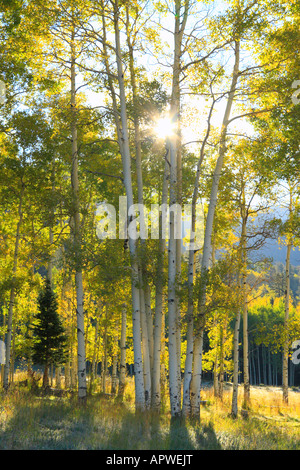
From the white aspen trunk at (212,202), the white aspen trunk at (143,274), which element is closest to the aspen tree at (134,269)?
the white aspen trunk at (143,274)

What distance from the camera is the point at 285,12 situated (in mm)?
12180

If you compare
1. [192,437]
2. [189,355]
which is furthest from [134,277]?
[192,437]

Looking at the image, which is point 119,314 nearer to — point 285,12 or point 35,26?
point 35,26

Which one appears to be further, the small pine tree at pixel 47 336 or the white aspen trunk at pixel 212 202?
the small pine tree at pixel 47 336

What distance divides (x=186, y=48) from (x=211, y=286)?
23.2ft

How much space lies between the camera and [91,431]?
8203mm

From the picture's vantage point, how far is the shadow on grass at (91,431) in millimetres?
7262

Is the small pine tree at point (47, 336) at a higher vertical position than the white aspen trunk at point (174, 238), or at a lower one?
lower

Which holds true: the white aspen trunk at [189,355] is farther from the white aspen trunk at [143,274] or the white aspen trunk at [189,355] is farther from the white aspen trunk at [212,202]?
the white aspen trunk at [143,274]

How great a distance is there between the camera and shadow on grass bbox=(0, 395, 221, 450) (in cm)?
726

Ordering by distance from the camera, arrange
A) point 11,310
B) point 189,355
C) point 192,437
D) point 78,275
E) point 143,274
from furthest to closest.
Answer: point 11,310 → point 78,275 → point 143,274 → point 189,355 → point 192,437

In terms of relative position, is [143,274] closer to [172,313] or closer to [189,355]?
[172,313]
